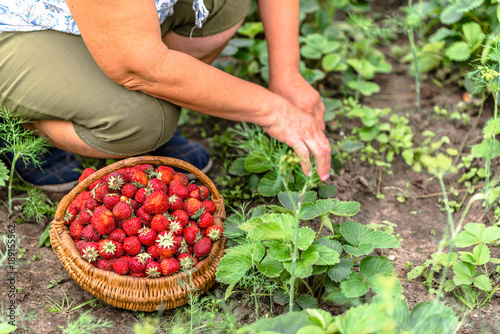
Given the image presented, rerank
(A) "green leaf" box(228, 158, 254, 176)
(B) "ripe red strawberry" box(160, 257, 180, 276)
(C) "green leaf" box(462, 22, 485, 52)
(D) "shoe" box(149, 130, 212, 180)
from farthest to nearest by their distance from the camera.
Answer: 1. (C) "green leaf" box(462, 22, 485, 52)
2. (D) "shoe" box(149, 130, 212, 180)
3. (A) "green leaf" box(228, 158, 254, 176)
4. (B) "ripe red strawberry" box(160, 257, 180, 276)

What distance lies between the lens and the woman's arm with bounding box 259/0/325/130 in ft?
7.01

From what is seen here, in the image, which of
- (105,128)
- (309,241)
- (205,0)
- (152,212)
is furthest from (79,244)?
(205,0)

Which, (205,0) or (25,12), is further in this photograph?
(205,0)

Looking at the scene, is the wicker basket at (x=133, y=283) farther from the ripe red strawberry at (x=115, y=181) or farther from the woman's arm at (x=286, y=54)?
the woman's arm at (x=286, y=54)

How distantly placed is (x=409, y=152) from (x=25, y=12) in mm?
1996

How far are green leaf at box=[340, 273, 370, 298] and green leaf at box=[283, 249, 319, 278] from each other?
Answer: 162mm

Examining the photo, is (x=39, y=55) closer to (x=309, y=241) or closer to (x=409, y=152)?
(x=309, y=241)

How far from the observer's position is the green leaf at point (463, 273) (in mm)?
1670

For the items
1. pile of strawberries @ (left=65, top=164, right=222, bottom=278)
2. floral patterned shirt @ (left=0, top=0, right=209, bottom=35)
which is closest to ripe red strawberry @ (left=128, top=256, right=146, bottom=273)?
pile of strawberries @ (left=65, top=164, right=222, bottom=278)

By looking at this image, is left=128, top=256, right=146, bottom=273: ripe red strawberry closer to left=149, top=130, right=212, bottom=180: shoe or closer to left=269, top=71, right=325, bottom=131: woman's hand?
left=149, top=130, right=212, bottom=180: shoe

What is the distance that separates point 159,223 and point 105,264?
0.81ft

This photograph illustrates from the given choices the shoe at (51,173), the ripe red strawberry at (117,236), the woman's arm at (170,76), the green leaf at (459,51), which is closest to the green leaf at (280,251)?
the woman's arm at (170,76)

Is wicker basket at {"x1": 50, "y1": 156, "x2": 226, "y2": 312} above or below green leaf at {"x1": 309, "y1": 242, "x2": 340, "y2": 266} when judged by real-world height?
below

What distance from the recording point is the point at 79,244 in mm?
1714
